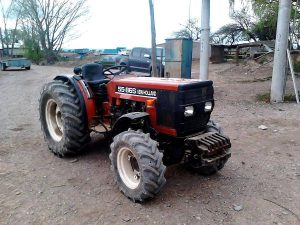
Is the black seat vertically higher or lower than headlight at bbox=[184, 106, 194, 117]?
higher

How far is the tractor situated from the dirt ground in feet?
0.75

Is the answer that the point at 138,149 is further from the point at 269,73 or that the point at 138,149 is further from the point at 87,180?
the point at 269,73

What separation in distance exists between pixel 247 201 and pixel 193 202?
62 cm

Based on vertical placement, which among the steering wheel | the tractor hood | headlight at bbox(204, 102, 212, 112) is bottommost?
headlight at bbox(204, 102, 212, 112)

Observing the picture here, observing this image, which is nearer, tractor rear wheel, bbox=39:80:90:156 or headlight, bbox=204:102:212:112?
headlight, bbox=204:102:212:112

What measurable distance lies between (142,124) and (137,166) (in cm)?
51

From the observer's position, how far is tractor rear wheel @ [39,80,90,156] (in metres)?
4.71

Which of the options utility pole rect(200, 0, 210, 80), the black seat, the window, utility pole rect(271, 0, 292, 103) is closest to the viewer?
the black seat

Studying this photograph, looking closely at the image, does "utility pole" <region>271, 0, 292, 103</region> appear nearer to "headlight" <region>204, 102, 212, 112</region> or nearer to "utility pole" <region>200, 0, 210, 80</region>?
"utility pole" <region>200, 0, 210, 80</region>

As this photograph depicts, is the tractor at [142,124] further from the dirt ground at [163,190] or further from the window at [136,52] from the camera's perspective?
the window at [136,52]

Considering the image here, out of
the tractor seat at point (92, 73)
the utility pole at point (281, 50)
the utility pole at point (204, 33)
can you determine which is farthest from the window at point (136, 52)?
the tractor seat at point (92, 73)

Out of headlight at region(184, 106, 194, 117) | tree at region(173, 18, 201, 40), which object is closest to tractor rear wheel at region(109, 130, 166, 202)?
headlight at region(184, 106, 194, 117)

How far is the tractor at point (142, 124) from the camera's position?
360 centimetres

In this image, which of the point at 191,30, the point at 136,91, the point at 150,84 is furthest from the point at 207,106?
the point at 191,30
